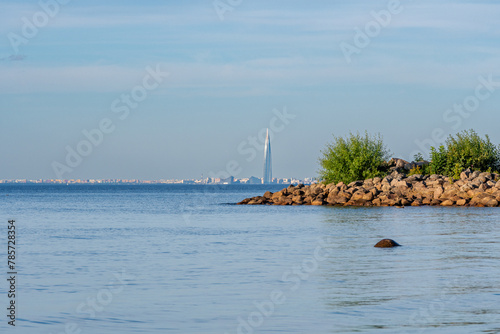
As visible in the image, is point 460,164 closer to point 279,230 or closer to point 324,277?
point 279,230

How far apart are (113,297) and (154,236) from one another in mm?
18422

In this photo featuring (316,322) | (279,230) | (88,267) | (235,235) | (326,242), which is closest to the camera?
(316,322)

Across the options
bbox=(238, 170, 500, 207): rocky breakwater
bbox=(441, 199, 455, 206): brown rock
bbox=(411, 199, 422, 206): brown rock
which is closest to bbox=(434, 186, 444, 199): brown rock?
bbox=(238, 170, 500, 207): rocky breakwater

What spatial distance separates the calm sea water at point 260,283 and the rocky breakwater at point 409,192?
89.0 feet

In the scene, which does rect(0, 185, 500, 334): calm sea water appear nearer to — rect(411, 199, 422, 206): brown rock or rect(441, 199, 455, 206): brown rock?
rect(441, 199, 455, 206): brown rock

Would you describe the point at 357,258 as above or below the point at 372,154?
below

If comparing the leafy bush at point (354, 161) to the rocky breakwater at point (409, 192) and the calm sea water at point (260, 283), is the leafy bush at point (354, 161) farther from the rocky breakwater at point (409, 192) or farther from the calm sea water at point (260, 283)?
the calm sea water at point (260, 283)

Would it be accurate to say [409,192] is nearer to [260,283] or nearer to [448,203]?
[448,203]

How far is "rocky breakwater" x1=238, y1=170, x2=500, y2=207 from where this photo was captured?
2425 inches

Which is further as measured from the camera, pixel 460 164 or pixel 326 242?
pixel 460 164

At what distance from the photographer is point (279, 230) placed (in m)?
38.2

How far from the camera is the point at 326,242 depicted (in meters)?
30.9

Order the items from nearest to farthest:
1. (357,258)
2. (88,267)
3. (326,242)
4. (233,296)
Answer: (233,296) → (88,267) → (357,258) → (326,242)

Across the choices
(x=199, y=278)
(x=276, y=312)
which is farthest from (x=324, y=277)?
(x=276, y=312)
